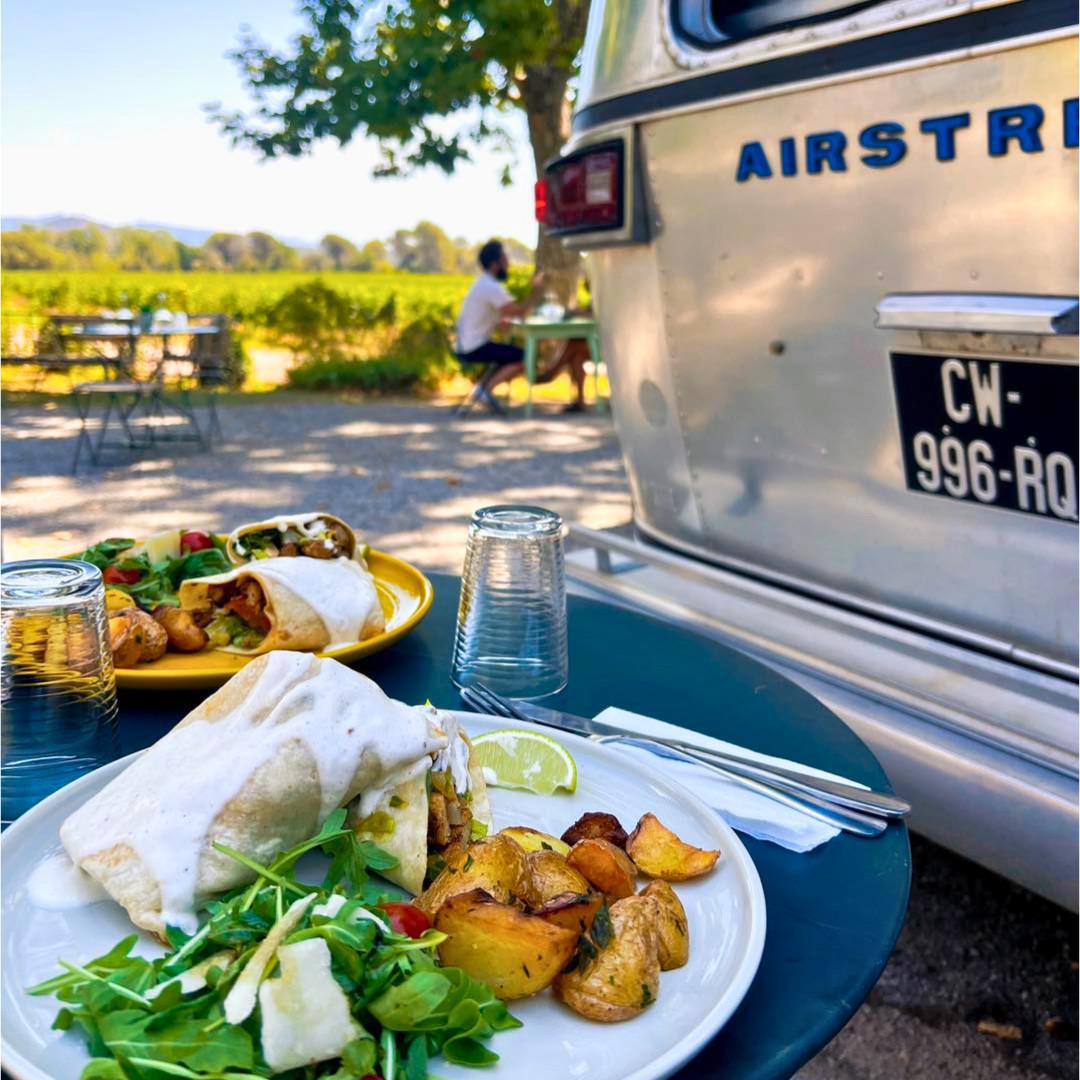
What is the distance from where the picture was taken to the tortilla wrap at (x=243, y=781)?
0.87m

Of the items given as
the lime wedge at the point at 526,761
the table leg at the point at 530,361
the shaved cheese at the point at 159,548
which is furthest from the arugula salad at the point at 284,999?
the table leg at the point at 530,361

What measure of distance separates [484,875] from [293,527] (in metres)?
1.07

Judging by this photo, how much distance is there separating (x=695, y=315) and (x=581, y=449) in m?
6.78

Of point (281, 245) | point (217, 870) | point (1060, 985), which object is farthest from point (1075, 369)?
point (281, 245)

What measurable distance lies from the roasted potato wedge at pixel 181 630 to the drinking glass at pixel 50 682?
0.32 metres

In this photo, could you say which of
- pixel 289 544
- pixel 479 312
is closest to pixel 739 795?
pixel 289 544

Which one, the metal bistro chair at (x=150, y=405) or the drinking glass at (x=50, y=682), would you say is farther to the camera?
the metal bistro chair at (x=150, y=405)

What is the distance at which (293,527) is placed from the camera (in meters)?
1.86

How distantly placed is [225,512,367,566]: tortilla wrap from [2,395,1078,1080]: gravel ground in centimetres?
141

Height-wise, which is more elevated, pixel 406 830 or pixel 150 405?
pixel 150 405

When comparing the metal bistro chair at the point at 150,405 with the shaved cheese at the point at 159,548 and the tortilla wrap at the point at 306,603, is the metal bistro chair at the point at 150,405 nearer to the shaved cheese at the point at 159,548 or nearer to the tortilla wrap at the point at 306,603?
the shaved cheese at the point at 159,548

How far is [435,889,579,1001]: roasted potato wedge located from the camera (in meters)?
0.81

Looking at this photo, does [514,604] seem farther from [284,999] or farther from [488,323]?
[488,323]

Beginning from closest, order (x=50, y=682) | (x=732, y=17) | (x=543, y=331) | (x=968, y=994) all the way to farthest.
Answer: (x=50, y=682) → (x=968, y=994) → (x=732, y=17) → (x=543, y=331)
